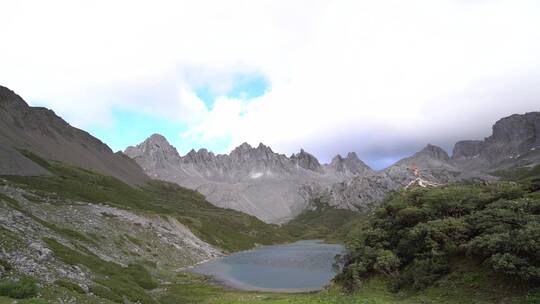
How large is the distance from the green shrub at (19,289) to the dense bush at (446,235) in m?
34.7

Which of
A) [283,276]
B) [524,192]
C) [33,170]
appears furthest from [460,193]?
[33,170]

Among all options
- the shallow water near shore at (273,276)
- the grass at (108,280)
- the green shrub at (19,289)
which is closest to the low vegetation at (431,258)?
the green shrub at (19,289)

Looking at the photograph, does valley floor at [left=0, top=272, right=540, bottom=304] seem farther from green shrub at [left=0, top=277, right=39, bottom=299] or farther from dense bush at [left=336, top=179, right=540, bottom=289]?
dense bush at [left=336, top=179, right=540, bottom=289]

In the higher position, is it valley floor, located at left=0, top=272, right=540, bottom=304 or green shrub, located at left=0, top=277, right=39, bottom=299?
green shrub, located at left=0, top=277, right=39, bottom=299

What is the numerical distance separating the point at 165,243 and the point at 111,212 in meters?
21.2

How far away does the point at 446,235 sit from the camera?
144 feet

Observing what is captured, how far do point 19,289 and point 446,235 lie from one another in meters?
39.9

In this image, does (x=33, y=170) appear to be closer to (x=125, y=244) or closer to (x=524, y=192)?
(x=125, y=244)

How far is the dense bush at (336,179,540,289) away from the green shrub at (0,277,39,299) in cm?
3474

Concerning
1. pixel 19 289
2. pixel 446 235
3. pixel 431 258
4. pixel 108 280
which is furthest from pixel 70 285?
pixel 446 235

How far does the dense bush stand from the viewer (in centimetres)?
3344

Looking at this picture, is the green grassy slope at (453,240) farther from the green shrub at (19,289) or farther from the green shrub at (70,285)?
the green shrub at (19,289)

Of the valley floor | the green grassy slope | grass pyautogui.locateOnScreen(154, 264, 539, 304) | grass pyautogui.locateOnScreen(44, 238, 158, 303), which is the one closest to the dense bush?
the green grassy slope

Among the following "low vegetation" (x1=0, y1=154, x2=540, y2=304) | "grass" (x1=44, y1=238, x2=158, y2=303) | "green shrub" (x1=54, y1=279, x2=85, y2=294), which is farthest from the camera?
"grass" (x1=44, y1=238, x2=158, y2=303)
